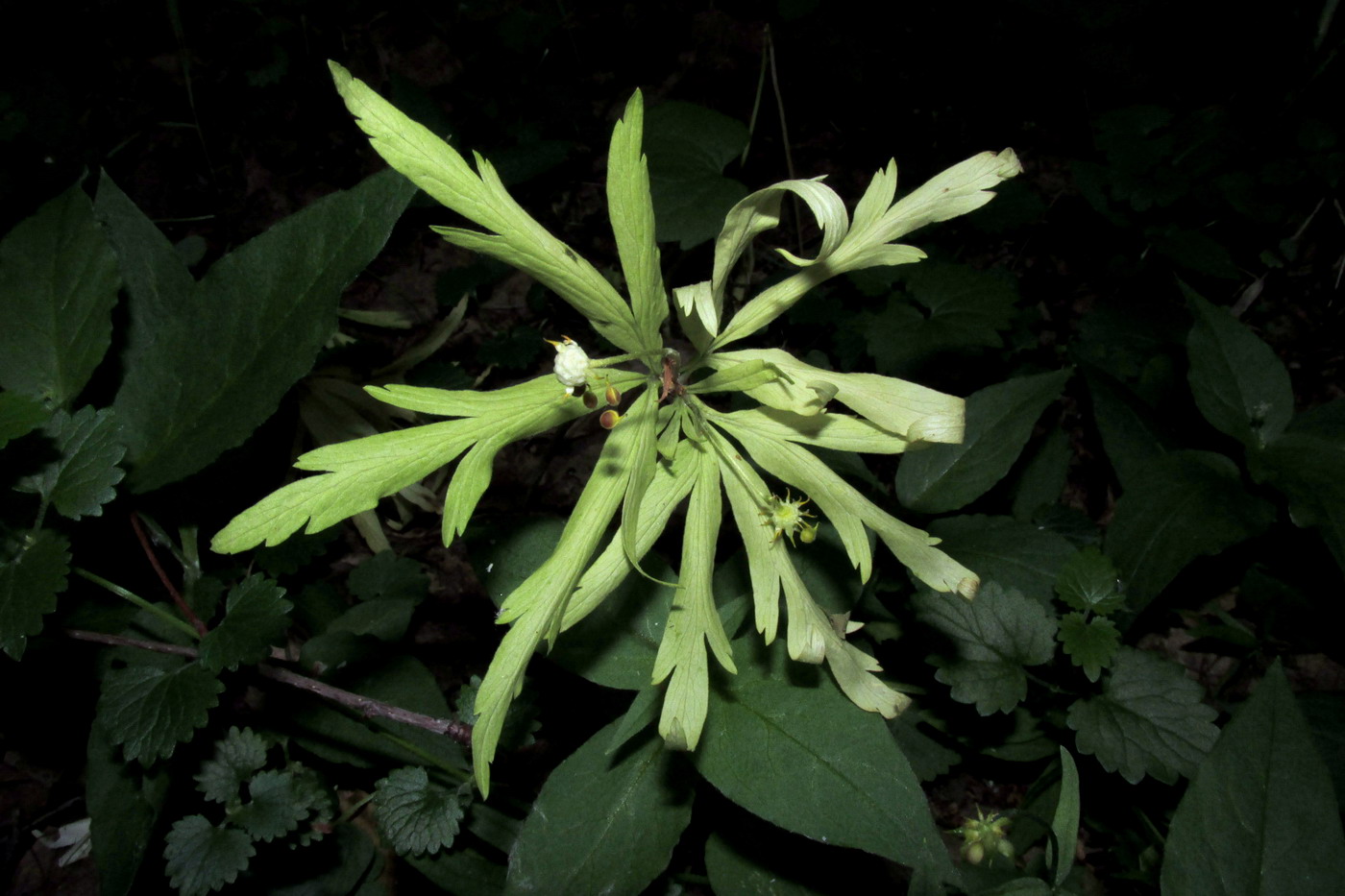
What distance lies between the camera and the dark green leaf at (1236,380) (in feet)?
8.97

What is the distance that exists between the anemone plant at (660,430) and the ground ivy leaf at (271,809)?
130cm

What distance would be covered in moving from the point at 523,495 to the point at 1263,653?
3049mm

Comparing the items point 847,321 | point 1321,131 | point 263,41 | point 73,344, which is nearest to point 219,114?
point 263,41

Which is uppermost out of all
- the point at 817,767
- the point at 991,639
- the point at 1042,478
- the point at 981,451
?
the point at 817,767

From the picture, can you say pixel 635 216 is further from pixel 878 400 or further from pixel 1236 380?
pixel 1236 380

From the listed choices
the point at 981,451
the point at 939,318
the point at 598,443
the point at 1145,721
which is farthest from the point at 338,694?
the point at 939,318

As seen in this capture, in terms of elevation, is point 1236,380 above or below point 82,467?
below

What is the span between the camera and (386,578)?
2.97 meters

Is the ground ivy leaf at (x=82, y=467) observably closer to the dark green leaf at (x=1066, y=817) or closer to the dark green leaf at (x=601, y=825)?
the dark green leaf at (x=601, y=825)

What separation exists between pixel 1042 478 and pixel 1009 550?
47cm

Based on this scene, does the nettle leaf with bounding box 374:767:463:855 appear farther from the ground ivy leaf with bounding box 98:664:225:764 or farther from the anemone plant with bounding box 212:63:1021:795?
the anemone plant with bounding box 212:63:1021:795

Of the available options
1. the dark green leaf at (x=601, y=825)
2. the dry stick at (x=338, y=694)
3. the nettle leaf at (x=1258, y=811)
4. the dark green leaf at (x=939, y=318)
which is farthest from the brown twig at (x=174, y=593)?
the nettle leaf at (x=1258, y=811)

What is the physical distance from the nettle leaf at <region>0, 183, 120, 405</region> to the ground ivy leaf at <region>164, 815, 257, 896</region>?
1.35m

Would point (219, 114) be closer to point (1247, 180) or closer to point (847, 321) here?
point (847, 321)
